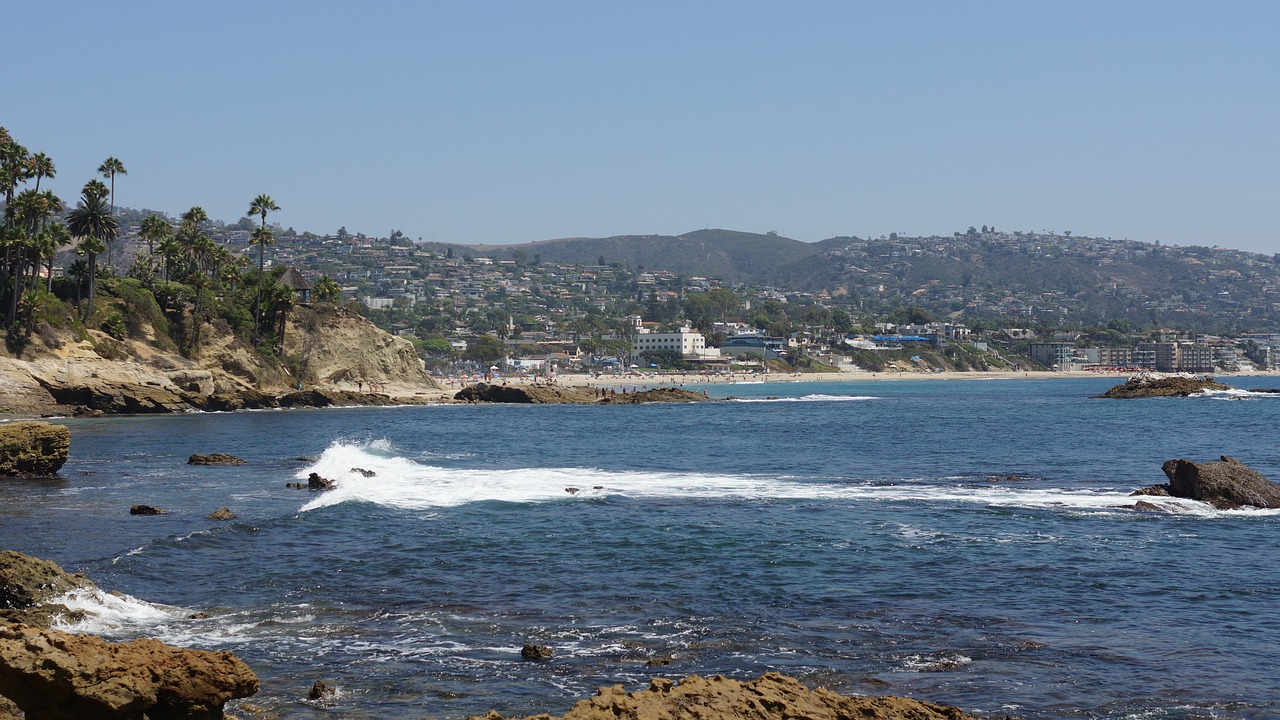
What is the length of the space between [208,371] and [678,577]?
64.7m

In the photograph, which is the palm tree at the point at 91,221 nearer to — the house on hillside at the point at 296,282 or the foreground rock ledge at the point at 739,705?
the house on hillside at the point at 296,282

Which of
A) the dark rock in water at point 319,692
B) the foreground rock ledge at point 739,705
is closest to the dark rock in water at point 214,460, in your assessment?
the dark rock in water at point 319,692

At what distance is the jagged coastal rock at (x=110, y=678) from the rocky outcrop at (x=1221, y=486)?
24633 mm

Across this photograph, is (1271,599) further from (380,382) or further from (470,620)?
(380,382)

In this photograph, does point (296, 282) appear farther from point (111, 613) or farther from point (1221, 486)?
point (111, 613)

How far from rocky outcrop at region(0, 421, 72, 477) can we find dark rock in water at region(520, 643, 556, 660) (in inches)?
999

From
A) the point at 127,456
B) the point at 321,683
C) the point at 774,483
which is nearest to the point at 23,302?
the point at 127,456

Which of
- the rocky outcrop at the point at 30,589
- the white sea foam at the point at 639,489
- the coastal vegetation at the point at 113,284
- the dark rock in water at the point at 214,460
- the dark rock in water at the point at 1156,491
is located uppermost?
the coastal vegetation at the point at 113,284

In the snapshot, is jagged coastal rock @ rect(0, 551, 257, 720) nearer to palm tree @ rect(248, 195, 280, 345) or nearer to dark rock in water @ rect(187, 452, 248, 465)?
dark rock in water @ rect(187, 452, 248, 465)

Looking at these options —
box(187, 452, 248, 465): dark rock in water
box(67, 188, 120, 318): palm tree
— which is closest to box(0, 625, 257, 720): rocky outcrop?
box(187, 452, 248, 465): dark rock in water

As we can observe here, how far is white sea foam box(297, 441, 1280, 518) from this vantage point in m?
28.5

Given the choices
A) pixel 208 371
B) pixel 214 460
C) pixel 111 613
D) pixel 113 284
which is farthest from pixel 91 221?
pixel 111 613

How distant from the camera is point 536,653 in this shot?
13.8 metres

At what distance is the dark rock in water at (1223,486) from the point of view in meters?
26.7
